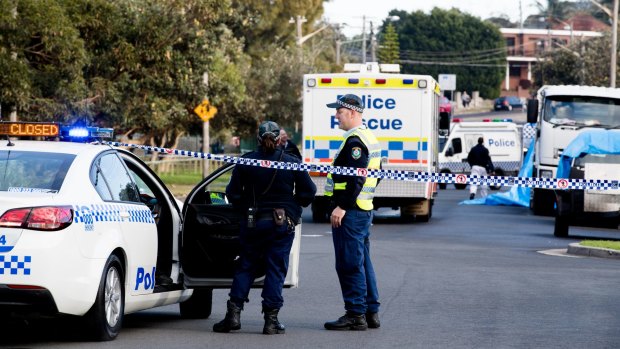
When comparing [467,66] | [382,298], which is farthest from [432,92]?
[467,66]

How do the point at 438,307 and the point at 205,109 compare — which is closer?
the point at 438,307

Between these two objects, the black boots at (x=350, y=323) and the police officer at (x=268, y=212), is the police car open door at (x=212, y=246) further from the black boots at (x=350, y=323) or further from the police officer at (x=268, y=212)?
the black boots at (x=350, y=323)

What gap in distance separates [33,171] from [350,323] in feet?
9.52

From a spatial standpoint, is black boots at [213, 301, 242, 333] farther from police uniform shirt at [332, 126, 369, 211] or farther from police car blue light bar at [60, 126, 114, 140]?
police car blue light bar at [60, 126, 114, 140]

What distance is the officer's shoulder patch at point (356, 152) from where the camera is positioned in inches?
415

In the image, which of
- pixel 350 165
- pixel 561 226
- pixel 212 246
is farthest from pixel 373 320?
pixel 561 226

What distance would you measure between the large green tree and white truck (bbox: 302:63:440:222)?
107 m

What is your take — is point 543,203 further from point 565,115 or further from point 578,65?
point 578,65

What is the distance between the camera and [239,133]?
61.4 metres

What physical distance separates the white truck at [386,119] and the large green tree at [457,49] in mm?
107363

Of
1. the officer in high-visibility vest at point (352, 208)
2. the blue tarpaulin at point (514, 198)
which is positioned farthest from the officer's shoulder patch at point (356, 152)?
the blue tarpaulin at point (514, 198)

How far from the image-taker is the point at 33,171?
941 cm

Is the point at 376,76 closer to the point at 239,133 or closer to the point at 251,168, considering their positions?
the point at 251,168

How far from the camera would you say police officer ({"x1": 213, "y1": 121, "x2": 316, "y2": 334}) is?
33.8 ft
